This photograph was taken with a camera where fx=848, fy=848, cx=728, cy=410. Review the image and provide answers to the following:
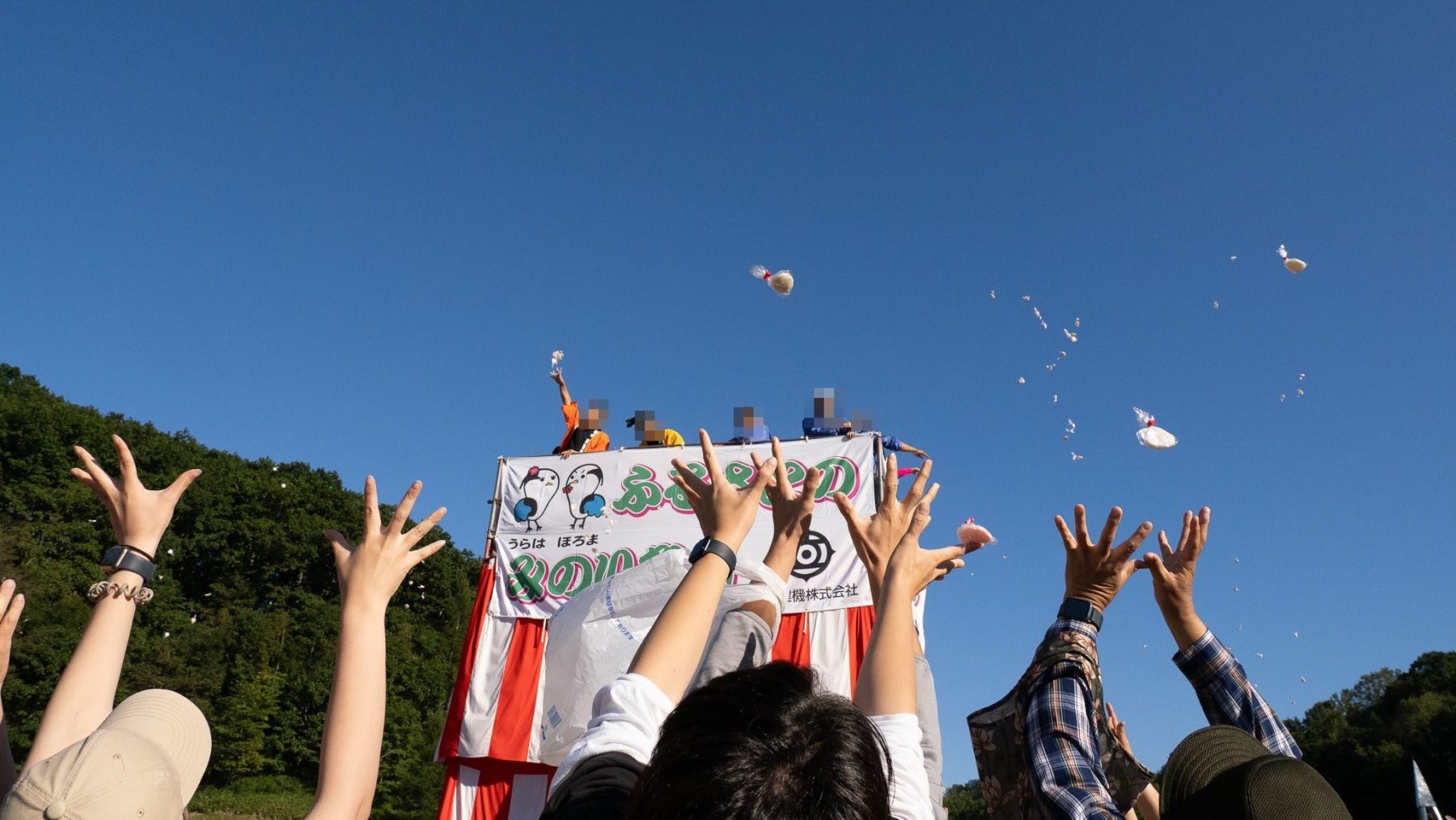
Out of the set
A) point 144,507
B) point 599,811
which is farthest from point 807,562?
point 599,811

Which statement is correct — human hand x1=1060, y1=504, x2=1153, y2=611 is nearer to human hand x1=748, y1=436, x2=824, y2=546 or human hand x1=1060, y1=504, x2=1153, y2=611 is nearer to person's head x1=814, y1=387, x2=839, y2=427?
human hand x1=748, y1=436, x2=824, y2=546

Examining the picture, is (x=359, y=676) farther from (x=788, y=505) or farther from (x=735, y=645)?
(x=788, y=505)

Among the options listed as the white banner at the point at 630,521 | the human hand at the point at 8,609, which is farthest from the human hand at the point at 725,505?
the white banner at the point at 630,521

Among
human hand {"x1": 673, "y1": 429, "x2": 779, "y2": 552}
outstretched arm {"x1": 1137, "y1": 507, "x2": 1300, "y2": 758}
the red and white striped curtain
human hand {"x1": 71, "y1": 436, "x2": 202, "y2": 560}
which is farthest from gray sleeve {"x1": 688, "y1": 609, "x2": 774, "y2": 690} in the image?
the red and white striped curtain

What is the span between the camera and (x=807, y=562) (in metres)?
6.49

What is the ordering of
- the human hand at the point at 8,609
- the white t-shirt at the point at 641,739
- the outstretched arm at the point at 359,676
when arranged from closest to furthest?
the white t-shirt at the point at 641,739
the outstretched arm at the point at 359,676
the human hand at the point at 8,609

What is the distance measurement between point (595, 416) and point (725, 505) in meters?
6.03

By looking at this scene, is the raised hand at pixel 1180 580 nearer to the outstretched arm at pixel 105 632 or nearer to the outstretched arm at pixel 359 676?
the outstretched arm at pixel 359 676

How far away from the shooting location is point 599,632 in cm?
571

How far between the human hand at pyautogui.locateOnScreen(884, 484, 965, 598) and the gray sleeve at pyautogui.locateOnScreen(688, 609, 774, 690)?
350 mm

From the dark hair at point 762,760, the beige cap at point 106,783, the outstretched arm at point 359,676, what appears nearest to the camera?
the dark hair at point 762,760

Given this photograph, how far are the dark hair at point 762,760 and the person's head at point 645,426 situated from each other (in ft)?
21.4

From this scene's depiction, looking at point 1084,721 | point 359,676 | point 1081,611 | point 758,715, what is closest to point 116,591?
point 359,676

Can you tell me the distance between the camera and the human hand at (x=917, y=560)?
1908 mm
